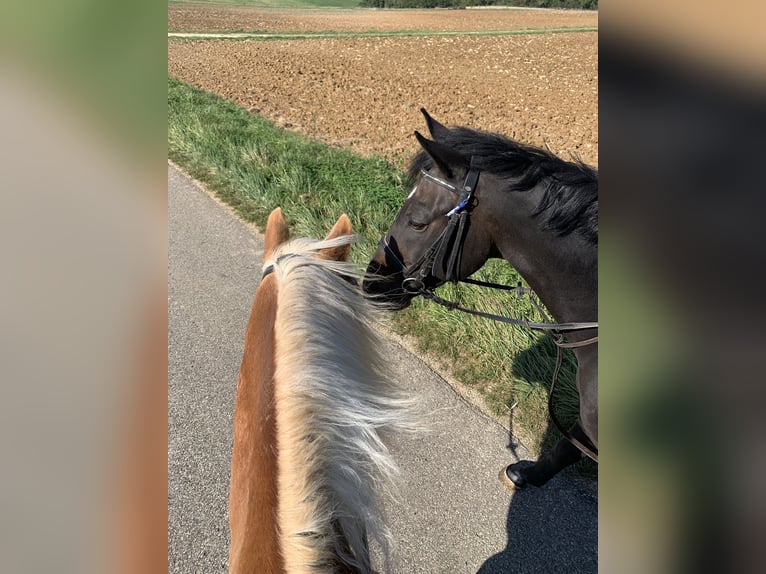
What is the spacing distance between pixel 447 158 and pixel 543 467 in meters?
1.96

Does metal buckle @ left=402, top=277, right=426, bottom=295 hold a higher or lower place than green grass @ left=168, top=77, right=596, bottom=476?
higher

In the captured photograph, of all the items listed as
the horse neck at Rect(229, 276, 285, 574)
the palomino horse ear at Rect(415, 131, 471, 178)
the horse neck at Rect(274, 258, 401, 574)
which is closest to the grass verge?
the palomino horse ear at Rect(415, 131, 471, 178)

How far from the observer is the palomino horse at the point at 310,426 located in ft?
3.45

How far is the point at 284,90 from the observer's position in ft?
52.9

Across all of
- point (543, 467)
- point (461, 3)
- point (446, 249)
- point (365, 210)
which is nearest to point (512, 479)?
point (543, 467)

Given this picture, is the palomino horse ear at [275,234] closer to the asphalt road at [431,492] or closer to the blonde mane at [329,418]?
the blonde mane at [329,418]

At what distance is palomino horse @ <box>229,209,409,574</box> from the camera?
41.4 inches

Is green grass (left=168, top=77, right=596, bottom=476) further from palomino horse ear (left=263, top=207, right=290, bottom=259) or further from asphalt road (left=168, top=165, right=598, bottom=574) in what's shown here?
palomino horse ear (left=263, top=207, right=290, bottom=259)

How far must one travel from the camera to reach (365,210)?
6.01 meters

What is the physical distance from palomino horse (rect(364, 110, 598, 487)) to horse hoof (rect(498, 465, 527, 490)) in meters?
0.58

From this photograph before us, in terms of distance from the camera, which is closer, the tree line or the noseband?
the noseband
